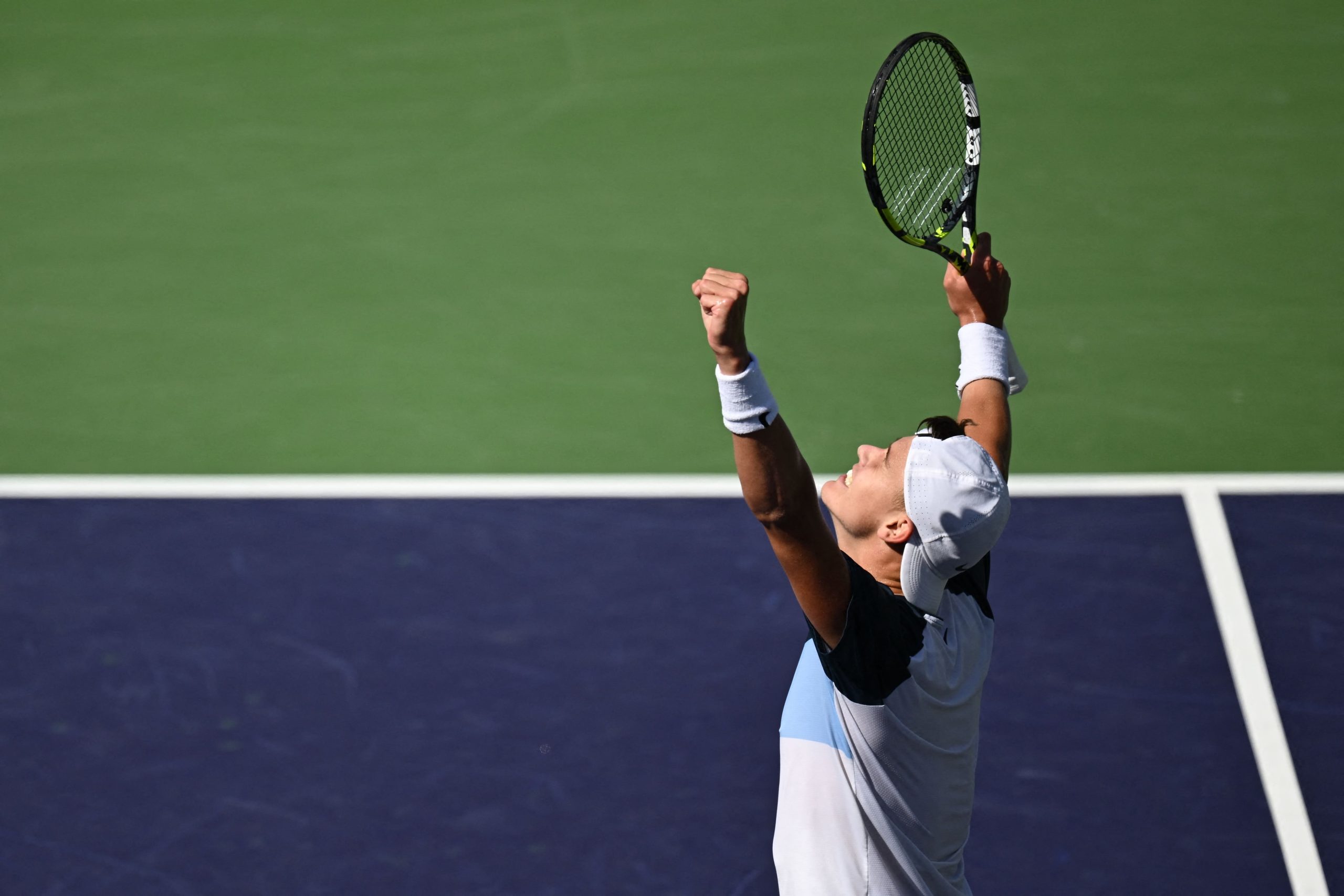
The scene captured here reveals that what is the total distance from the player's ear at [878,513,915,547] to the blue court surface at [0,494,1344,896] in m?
1.81

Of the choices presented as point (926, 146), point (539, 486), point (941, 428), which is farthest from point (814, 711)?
point (539, 486)

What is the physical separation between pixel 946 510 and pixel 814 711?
558mm

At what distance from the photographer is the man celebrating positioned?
248cm

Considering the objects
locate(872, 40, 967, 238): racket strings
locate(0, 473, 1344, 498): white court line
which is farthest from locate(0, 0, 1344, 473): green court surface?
locate(872, 40, 967, 238): racket strings

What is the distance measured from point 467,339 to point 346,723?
2200 millimetres

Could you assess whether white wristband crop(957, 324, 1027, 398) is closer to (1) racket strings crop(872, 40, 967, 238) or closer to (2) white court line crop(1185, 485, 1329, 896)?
(1) racket strings crop(872, 40, 967, 238)

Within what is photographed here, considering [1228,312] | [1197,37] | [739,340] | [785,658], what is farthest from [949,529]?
[1197,37]

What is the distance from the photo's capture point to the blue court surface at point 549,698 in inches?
170

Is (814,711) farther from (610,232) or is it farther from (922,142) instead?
(610,232)

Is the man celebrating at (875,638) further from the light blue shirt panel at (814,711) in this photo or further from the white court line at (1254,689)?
the white court line at (1254,689)

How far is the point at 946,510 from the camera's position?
2.72m

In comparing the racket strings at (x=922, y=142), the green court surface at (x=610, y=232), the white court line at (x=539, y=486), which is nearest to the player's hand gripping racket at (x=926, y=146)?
the racket strings at (x=922, y=142)

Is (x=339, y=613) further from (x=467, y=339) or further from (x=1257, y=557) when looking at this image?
(x=1257, y=557)

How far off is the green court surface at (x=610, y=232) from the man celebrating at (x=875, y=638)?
9.91 feet
